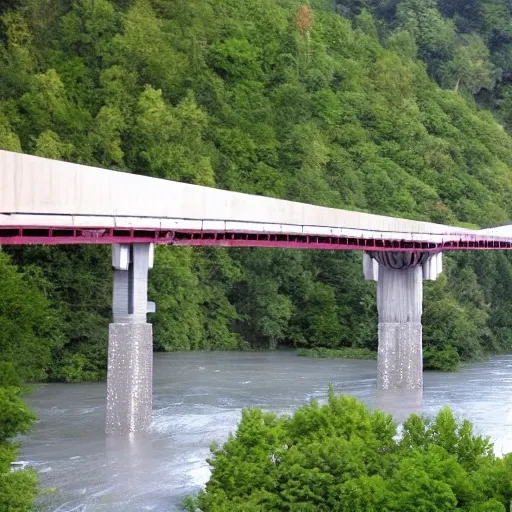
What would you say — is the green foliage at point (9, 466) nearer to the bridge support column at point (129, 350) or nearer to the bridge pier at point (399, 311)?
the bridge support column at point (129, 350)

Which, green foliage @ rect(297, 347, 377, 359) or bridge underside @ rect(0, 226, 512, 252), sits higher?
bridge underside @ rect(0, 226, 512, 252)

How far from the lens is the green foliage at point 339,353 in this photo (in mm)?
78188

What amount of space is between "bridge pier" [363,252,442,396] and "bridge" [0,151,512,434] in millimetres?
38

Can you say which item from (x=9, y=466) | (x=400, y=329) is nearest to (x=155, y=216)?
(x=9, y=466)

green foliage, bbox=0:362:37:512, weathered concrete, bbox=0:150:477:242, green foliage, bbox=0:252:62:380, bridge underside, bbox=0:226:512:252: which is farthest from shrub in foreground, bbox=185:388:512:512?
green foliage, bbox=0:252:62:380

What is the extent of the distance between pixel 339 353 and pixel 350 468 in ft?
155

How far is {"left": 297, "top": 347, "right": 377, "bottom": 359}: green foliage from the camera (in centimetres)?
7819

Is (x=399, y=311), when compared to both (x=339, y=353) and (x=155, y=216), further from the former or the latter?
(x=155, y=216)

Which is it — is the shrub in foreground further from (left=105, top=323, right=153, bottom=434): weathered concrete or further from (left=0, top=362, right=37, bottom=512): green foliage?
(left=105, top=323, right=153, bottom=434): weathered concrete

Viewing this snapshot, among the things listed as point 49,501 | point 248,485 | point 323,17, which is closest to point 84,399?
point 49,501

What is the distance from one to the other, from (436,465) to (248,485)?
3717mm

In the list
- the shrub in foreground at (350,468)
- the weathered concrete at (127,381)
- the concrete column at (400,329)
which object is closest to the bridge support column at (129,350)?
the weathered concrete at (127,381)

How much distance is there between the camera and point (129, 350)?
4547cm

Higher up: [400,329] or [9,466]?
[400,329]
